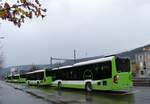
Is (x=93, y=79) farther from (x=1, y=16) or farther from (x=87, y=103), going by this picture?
(x=1, y=16)

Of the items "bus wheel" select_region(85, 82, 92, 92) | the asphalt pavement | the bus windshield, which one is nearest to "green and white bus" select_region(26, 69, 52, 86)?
"bus wheel" select_region(85, 82, 92, 92)

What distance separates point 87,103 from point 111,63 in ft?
22.5

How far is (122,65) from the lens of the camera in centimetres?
2805

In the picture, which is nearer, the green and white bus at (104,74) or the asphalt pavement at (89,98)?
the asphalt pavement at (89,98)

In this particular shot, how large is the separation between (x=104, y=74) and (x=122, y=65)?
1692mm

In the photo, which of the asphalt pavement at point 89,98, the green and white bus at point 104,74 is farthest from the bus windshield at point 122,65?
the asphalt pavement at point 89,98

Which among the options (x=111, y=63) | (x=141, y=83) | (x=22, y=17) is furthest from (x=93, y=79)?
(x=22, y=17)

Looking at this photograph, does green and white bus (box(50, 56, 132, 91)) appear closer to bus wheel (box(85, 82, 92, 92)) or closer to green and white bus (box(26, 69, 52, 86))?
bus wheel (box(85, 82, 92, 92))

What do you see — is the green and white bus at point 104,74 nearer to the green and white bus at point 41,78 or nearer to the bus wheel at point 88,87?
the bus wheel at point 88,87

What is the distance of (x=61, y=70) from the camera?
4103 centimetres

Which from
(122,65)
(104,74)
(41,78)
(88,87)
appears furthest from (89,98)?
(41,78)

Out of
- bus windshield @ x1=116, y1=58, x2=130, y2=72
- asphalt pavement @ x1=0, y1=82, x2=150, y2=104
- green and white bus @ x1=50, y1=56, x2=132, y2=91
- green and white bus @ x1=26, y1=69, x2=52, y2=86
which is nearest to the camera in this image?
asphalt pavement @ x1=0, y1=82, x2=150, y2=104

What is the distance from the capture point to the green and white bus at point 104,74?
1088 inches

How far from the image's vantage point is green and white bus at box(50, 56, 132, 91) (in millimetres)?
27641
